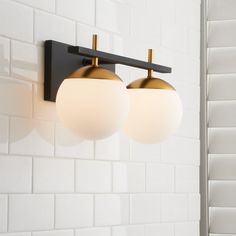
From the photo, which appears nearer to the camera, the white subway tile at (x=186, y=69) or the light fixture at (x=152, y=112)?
the light fixture at (x=152, y=112)

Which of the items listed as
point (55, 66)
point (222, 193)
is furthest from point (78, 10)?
point (222, 193)

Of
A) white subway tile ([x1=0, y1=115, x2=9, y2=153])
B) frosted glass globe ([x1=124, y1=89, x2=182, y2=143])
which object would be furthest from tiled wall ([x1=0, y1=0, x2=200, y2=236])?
frosted glass globe ([x1=124, y1=89, x2=182, y2=143])

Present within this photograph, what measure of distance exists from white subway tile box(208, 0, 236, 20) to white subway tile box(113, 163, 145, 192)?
0.53 metres

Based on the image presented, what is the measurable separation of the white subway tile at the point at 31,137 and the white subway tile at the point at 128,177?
0.78 feet

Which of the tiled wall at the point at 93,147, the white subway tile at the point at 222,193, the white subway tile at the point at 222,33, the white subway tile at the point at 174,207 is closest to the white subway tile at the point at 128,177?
the tiled wall at the point at 93,147

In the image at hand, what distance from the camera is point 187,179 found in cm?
174

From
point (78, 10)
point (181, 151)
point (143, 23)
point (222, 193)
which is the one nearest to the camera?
point (78, 10)

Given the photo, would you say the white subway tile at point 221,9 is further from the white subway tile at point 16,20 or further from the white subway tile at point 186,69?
the white subway tile at point 16,20

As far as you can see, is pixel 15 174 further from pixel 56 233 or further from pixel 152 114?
pixel 152 114

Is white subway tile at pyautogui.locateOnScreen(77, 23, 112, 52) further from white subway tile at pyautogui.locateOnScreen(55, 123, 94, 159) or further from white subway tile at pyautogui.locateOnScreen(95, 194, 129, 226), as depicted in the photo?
white subway tile at pyautogui.locateOnScreen(95, 194, 129, 226)

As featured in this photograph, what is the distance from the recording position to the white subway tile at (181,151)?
1.65 metres

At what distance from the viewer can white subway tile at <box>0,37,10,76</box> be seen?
1158 millimetres

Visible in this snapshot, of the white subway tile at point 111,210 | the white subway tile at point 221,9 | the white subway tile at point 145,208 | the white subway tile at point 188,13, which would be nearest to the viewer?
the white subway tile at point 111,210

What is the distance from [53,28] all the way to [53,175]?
274 mm
